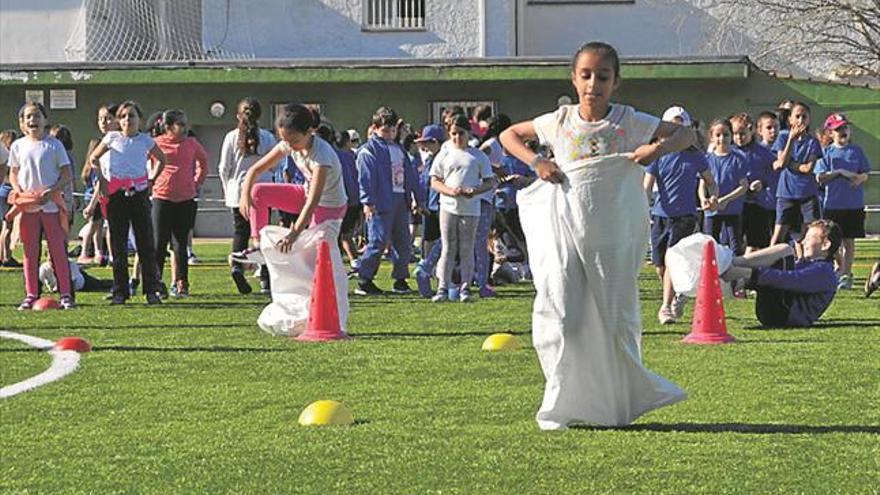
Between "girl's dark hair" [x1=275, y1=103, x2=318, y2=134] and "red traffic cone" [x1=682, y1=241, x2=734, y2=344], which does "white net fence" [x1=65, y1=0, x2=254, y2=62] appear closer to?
"girl's dark hair" [x1=275, y1=103, x2=318, y2=134]

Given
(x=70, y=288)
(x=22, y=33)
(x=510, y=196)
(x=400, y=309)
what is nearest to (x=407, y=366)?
(x=400, y=309)

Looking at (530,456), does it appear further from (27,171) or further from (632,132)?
(27,171)

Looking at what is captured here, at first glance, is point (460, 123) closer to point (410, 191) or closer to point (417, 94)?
point (410, 191)

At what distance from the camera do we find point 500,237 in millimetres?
20078

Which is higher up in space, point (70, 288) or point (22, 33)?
point (22, 33)

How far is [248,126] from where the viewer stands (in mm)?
17500

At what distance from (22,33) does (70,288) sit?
26.8 metres

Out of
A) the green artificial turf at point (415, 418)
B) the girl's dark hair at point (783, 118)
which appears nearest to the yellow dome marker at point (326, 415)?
the green artificial turf at point (415, 418)

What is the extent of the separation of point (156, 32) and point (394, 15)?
225 inches

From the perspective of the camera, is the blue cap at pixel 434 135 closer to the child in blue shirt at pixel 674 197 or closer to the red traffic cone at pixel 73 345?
the child in blue shirt at pixel 674 197

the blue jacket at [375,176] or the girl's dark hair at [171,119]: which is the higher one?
the girl's dark hair at [171,119]

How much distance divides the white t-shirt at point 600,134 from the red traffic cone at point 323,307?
469 cm

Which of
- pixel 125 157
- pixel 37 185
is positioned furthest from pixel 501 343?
pixel 37 185

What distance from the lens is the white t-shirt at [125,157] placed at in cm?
1611
